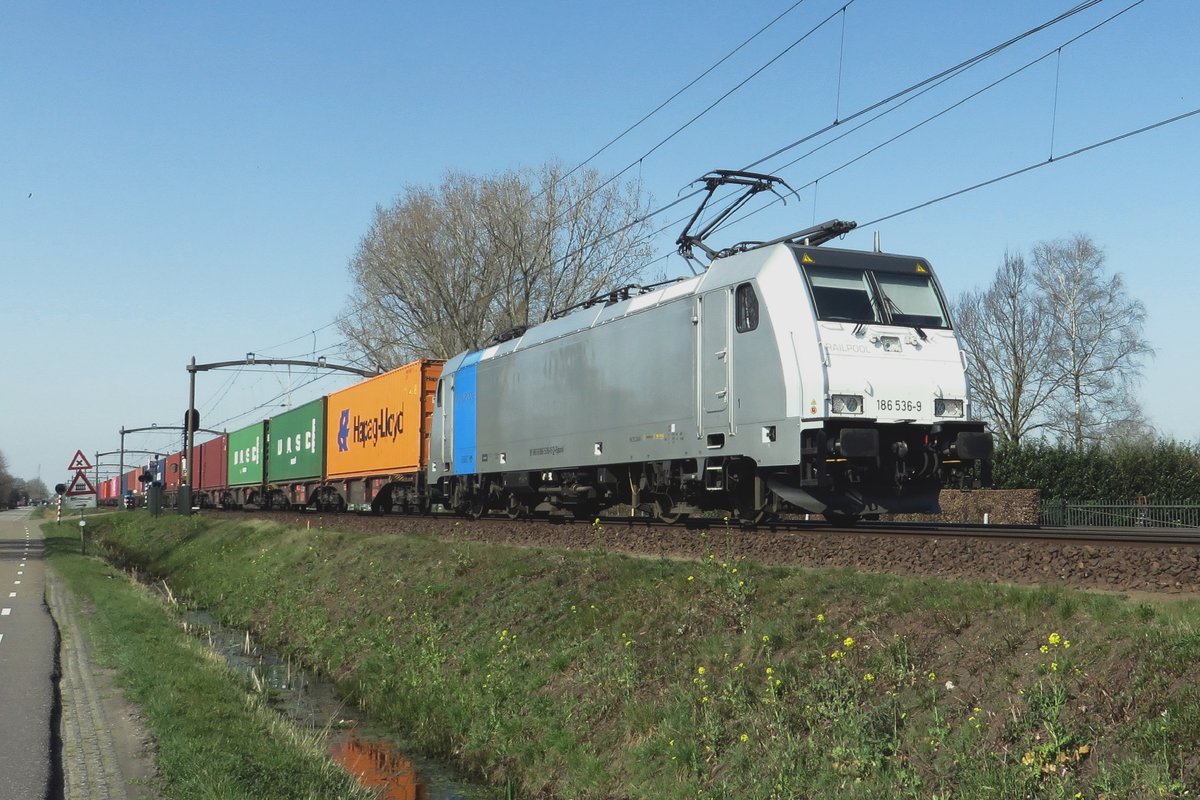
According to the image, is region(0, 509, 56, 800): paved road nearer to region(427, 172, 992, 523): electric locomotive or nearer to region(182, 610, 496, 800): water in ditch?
region(182, 610, 496, 800): water in ditch

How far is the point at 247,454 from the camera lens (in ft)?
154

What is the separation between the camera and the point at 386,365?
44312 millimetres

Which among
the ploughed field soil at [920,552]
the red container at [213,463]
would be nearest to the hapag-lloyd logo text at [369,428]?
the ploughed field soil at [920,552]

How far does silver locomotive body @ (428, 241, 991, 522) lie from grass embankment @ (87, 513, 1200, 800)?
1.93 metres

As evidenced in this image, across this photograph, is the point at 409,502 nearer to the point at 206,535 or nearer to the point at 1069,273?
the point at 206,535

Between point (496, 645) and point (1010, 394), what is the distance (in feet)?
140

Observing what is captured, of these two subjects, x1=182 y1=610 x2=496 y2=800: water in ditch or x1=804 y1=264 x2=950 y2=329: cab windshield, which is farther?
x1=804 y1=264 x2=950 y2=329: cab windshield

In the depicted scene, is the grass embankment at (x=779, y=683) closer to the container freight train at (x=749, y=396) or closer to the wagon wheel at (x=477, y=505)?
the container freight train at (x=749, y=396)

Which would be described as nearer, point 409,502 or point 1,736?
point 1,736

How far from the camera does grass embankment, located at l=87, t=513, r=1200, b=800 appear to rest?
6.21 m

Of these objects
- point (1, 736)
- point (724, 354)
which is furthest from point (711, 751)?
point (724, 354)

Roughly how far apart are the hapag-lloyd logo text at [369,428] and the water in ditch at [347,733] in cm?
1091

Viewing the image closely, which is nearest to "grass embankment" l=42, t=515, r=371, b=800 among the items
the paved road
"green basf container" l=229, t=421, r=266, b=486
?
the paved road

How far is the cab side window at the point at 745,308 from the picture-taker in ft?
46.3
